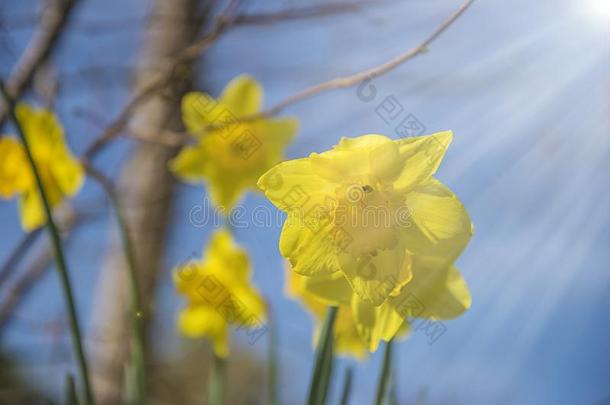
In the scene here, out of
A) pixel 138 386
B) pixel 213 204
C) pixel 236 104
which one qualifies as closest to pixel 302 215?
pixel 138 386

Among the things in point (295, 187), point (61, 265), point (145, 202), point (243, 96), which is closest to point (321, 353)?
point (295, 187)

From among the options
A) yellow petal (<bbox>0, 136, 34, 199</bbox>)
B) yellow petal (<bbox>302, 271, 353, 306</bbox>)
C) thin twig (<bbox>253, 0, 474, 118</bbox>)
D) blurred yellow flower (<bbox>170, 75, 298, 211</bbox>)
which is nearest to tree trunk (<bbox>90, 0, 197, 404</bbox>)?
blurred yellow flower (<bbox>170, 75, 298, 211</bbox>)

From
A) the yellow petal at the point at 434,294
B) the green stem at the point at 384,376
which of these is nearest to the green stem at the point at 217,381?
the green stem at the point at 384,376

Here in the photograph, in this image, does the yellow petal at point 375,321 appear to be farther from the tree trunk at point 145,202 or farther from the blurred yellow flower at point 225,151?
the tree trunk at point 145,202

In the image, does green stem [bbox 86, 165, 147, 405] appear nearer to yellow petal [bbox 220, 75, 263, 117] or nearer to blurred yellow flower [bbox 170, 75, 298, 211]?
blurred yellow flower [bbox 170, 75, 298, 211]

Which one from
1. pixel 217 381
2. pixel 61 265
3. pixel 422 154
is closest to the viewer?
pixel 422 154

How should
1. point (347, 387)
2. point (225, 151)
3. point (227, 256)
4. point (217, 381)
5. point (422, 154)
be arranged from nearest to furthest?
1. point (422, 154)
2. point (347, 387)
3. point (217, 381)
4. point (227, 256)
5. point (225, 151)

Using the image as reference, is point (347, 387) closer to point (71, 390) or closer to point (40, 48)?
point (71, 390)
